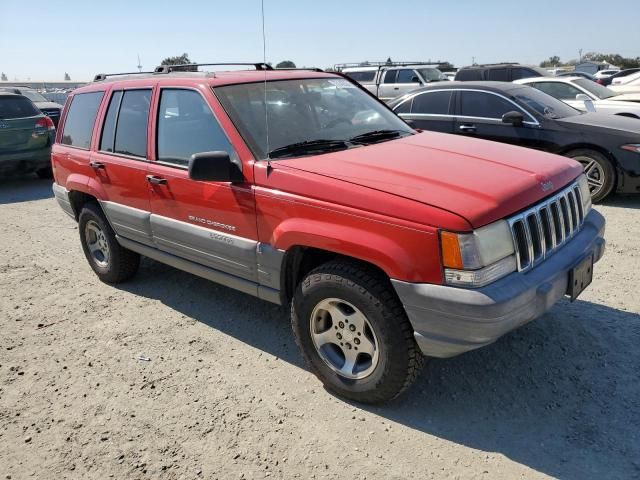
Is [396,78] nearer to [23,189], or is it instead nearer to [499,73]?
[499,73]

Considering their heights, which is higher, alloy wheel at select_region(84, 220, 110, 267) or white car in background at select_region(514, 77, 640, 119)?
white car in background at select_region(514, 77, 640, 119)

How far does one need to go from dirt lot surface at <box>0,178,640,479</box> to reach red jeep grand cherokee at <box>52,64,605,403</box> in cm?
33

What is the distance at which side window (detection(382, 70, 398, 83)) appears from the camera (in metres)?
16.9

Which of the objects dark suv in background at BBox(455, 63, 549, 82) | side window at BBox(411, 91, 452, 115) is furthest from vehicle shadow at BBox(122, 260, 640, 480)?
dark suv in background at BBox(455, 63, 549, 82)

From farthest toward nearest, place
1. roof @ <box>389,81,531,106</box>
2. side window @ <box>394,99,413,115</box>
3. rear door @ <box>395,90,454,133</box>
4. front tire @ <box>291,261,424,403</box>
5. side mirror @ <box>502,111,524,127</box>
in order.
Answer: side window @ <box>394,99,413,115</box> → rear door @ <box>395,90,454,133</box> → roof @ <box>389,81,531,106</box> → side mirror @ <box>502,111,524,127</box> → front tire @ <box>291,261,424,403</box>

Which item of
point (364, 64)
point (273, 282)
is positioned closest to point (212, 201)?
point (273, 282)

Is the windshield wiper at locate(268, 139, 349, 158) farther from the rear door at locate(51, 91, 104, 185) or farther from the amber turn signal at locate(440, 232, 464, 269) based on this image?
the rear door at locate(51, 91, 104, 185)

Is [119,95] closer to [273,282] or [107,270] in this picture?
[107,270]

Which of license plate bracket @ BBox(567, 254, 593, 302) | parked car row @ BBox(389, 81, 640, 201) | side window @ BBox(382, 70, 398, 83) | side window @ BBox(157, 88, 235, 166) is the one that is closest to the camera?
license plate bracket @ BBox(567, 254, 593, 302)

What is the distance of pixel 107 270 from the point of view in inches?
194

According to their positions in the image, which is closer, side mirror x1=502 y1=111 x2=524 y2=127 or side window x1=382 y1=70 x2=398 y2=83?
side mirror x1=502 y1=111 x2=524 y2=127

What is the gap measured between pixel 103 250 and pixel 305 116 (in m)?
2.61

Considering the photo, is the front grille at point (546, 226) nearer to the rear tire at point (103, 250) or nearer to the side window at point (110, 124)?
the side window at point (110, 124)

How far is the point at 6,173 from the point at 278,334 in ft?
27.4
